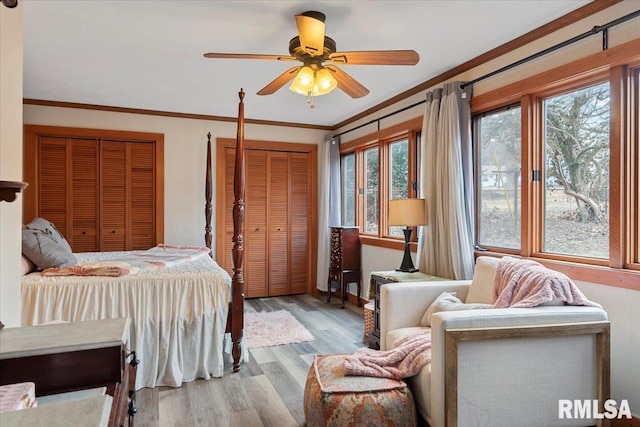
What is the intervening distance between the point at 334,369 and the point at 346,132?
3.79 m

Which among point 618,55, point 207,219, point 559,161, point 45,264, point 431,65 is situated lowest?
point 45,264

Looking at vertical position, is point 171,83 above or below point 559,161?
above

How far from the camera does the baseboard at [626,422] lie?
2035 mm

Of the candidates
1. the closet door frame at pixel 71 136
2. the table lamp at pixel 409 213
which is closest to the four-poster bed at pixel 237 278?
the table lamp at pixel 409 213

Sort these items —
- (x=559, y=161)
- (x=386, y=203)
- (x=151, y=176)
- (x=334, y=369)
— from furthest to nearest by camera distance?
(x=151, y=176)
(x=386, y=203)
(x=559, y=161)
(x=334, y=369)

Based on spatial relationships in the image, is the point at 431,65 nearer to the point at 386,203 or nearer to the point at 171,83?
the point at 386,203

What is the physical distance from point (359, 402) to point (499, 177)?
84.2 inches

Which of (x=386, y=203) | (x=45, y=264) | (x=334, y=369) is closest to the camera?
(x=334, y=369)

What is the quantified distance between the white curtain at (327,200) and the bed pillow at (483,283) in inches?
113

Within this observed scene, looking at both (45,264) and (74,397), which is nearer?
(74,397)

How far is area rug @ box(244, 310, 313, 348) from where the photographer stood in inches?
144

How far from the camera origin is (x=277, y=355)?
3318 mm

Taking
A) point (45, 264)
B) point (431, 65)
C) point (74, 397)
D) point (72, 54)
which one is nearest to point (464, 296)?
point (431, 65)

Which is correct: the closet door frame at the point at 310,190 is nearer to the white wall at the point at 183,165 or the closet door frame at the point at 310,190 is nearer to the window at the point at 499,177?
the white wall at the point at 183,165
